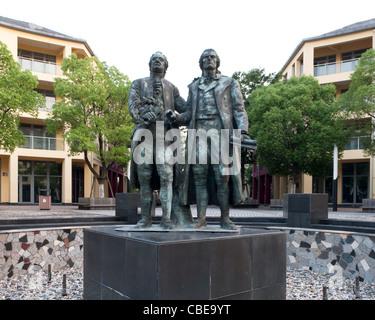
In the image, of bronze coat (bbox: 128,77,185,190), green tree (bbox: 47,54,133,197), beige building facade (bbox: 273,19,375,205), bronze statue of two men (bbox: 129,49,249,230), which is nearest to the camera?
bronze statue of two men (bbox: 129,49,249,230)

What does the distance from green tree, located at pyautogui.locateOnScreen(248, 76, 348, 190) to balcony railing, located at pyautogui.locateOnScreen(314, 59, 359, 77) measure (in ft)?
19.7

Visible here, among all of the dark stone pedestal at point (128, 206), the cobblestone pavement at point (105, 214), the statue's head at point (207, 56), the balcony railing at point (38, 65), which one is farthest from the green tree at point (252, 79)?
the statue's head at point (207, 56)

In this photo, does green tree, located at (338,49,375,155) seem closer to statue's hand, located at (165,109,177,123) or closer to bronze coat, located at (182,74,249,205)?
bronze coat, located at (182,74,249,205)

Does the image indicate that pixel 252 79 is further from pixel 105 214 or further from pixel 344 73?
pixel 105 214

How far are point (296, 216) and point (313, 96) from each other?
46.5ft

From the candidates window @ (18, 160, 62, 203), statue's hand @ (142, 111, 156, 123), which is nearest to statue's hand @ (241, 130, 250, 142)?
statue's hand @ (142, 111, 156, 123)

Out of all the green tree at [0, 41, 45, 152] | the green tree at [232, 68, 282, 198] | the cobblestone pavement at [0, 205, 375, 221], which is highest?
the green tree at [232, 68, 282, 198]

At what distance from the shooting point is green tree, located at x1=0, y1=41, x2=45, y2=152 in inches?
659

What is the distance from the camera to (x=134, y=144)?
547 centimetres

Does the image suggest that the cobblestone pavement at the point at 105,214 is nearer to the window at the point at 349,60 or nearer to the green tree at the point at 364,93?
the green tree at the point at 364,93

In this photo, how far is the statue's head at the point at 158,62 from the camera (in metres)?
5.65

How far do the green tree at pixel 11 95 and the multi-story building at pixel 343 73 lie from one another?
18.6m

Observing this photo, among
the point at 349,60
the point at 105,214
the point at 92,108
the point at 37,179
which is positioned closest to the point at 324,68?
the point at 349,60

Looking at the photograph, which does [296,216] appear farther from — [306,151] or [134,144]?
[306,151]
